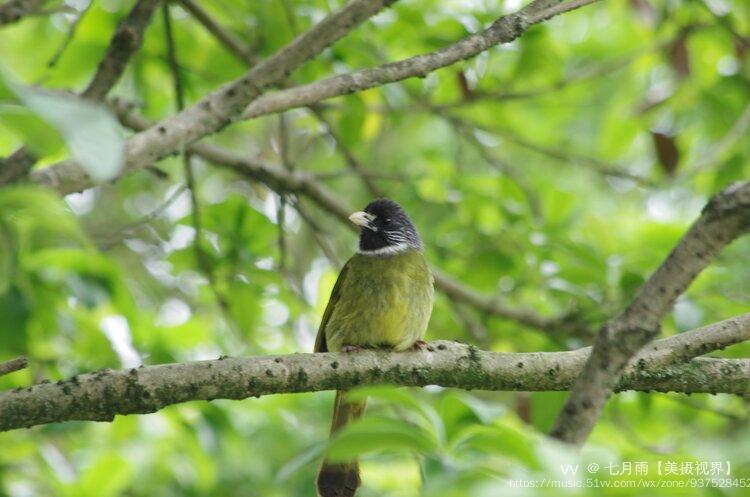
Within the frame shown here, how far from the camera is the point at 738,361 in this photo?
317 centimetres

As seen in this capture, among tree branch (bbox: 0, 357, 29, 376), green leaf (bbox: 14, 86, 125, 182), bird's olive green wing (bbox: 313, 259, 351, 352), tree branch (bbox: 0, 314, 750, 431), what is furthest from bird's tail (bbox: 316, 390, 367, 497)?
green leaf (bbox: 14, 86, 125, 182)

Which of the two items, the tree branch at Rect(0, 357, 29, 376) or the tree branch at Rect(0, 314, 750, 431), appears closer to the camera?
the tree branch at Rect(0, 357, 29, 376)

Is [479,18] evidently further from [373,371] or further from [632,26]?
[632,26]

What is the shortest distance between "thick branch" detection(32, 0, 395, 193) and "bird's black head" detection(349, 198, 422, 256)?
1580mm

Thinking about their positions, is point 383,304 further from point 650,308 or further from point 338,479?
point 650,308

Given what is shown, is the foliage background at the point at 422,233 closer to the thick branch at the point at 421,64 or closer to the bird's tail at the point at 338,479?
the bird's tail at the point at 338,479

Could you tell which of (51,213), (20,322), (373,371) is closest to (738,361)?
(373,371)

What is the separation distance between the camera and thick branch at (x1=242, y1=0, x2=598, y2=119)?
3291 millimetres

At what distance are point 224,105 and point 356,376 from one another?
1213 mm

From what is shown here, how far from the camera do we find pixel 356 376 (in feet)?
10.7

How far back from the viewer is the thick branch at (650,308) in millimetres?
1762

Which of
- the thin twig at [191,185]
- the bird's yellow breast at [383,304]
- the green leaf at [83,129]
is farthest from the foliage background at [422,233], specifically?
the green leaf at [83,129]

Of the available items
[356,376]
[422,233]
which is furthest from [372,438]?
[422,233]

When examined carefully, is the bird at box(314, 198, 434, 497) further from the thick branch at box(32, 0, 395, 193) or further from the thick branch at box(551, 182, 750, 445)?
the thick branch at box(551, 182, 750, 445)
